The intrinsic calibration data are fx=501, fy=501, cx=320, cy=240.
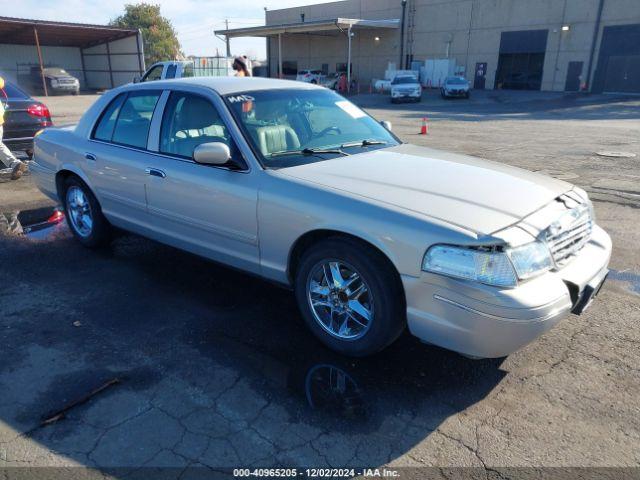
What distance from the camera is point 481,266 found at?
2.67 metres

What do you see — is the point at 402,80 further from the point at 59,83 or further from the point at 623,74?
the point at 59,83

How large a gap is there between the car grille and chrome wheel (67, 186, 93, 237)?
14.4 ft

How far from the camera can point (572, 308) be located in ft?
9.70

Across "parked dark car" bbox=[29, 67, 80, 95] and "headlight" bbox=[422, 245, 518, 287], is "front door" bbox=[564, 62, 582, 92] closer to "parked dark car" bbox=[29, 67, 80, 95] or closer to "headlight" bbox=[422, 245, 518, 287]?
"parked dark car" bbox=[29, 67, 80, 95]

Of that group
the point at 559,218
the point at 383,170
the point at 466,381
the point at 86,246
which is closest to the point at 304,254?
the point at 383,170

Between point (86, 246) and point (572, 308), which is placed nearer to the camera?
point (572, 308)

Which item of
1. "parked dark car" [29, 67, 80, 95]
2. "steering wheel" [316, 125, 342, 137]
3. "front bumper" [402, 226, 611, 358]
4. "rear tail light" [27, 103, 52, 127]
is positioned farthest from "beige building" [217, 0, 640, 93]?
"front bumper" [402, 226, 611, 358]

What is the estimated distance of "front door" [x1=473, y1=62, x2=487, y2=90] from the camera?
135ft

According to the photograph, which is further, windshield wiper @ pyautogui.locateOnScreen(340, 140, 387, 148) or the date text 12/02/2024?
windshield wiper @ pyautogui.locateOnScreen(340, 140, 387, 148)

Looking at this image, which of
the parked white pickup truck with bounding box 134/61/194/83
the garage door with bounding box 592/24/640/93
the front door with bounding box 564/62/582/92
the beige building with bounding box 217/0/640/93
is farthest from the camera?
the front door with bounding box 564/62/582/92

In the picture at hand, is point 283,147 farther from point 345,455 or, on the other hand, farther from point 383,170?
point 345,455

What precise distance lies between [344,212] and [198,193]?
137 cm

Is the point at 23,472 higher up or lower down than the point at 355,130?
lower down

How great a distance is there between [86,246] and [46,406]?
2870 mm
